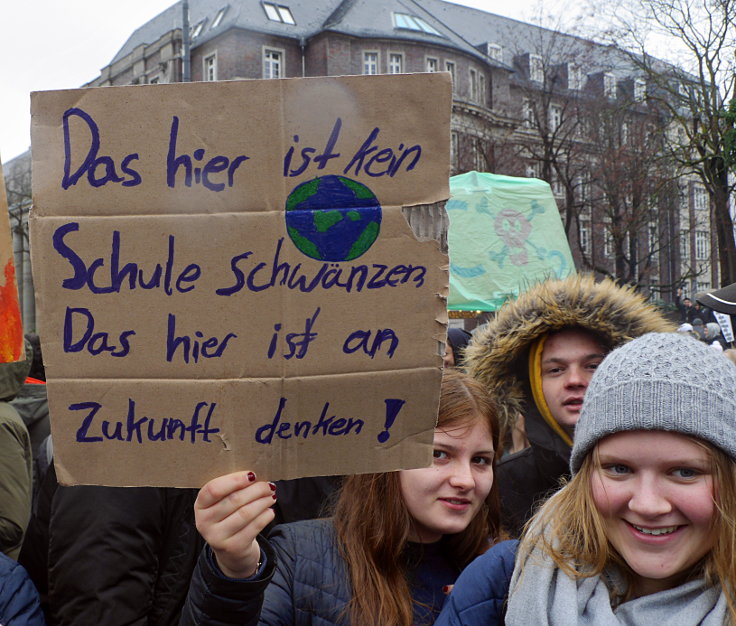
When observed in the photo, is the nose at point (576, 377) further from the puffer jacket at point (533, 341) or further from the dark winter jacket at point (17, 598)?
the dark winter jacket at point (17, 598)

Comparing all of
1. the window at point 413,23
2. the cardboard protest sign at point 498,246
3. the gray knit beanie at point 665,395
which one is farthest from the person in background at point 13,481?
the window at point 413,23

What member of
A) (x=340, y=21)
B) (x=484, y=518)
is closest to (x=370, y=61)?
(x=340, y=21)

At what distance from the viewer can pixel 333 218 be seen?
147 centimetres

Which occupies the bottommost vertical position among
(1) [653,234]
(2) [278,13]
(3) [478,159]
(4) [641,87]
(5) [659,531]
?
(5) [659,531]

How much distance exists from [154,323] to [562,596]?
904 mm

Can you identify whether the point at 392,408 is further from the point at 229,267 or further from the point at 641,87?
the point at 641,87

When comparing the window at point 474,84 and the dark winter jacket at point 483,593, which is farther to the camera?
the window at point 474,84

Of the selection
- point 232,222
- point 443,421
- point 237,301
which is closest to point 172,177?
point 232,222

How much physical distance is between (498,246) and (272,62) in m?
31.0

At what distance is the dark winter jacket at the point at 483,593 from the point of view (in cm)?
162

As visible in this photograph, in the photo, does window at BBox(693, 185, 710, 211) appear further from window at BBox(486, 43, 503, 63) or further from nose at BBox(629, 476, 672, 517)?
nose at BBox(629, 476, 672, 517)

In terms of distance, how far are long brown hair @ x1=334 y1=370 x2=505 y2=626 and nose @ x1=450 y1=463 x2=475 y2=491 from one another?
4.4 inches

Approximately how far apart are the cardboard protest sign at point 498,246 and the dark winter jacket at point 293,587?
2.74 m

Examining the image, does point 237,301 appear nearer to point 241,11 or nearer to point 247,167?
point 247,167
